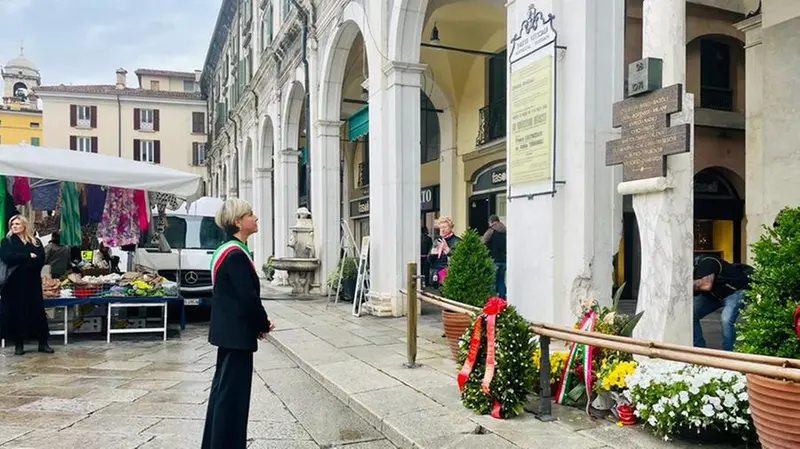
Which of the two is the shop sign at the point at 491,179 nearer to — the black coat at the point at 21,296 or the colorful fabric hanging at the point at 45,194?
the colorful fabric hanging at the point at 45,194

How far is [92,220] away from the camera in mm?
10664

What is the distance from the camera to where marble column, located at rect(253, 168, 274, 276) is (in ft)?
71.1

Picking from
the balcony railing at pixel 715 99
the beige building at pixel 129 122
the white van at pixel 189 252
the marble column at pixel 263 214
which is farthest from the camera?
the beige building at pixel 129 122

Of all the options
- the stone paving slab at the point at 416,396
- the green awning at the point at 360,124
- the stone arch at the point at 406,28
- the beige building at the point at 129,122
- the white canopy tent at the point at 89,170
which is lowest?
the stone paving slab at the point at 416,396

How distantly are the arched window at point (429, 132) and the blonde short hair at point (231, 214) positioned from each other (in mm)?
13962

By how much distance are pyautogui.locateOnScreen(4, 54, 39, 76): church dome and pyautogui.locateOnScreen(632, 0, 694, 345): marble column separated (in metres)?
73.0

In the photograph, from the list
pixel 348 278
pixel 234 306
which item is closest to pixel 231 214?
pixel 234 306

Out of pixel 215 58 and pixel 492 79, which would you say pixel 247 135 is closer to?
pixel 492 79

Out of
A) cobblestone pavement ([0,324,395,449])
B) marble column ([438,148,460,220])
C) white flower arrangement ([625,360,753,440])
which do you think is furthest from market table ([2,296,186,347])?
marble column ([438,148,460,220])

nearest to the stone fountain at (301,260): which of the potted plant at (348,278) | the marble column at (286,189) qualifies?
the potted plant at (348,278)

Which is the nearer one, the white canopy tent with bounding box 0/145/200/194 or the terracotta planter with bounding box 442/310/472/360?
the terracotta planter with bounding box 442/310/472/360

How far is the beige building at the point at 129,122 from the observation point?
47.1 meters

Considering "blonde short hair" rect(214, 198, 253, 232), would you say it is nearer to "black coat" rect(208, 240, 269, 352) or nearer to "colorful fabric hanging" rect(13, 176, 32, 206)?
"black coat" rect(208, 240, 269, 352)

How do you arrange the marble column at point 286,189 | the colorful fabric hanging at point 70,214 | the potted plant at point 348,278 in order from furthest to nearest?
the marble column at point 286,189, the potted plant at point 348,278, the colorful fabric hanging at point 70,214
